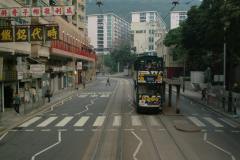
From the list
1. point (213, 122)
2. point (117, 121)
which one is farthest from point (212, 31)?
point (117, 121)

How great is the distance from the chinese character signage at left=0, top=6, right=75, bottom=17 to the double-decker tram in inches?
448

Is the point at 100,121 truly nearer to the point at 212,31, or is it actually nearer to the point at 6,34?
the point at 6,34

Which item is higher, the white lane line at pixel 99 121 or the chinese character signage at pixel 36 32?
the chinese character signage at pixel 36 32

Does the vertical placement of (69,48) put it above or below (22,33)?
above

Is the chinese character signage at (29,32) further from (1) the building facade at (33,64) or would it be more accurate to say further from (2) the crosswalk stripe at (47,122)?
(2) the crosswalk stripe at (47,122)

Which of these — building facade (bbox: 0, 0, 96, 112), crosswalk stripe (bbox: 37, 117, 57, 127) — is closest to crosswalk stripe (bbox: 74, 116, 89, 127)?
crosswalk stripe (bbox: 37, 117, 57, 127)

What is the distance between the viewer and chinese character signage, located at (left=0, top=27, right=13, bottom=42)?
1123 inches

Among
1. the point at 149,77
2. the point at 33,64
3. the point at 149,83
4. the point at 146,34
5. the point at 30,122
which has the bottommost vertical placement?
the point at 30,122

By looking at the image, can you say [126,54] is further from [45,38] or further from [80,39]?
[45,38]

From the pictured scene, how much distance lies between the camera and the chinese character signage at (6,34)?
2853cm

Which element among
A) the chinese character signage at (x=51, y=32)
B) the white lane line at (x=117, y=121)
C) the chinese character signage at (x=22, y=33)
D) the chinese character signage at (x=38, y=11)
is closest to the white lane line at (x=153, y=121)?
the white lane line at (x=117, y=121)

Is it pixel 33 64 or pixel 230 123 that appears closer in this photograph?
pixel 230 123

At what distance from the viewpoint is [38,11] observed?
2734 cm

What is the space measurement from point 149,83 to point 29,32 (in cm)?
1208
